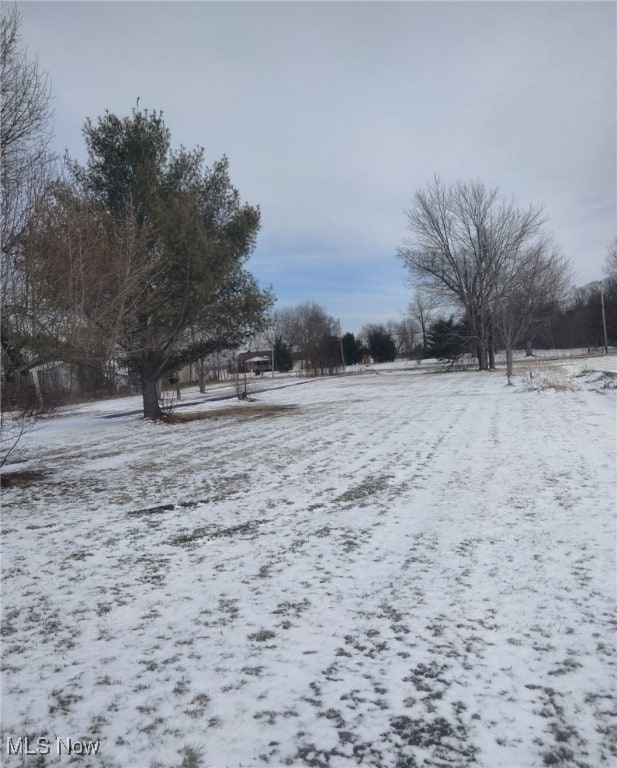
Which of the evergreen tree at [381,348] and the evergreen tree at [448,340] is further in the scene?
the evergreen tree at [381,348]

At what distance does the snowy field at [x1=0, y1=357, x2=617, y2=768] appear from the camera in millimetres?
2328

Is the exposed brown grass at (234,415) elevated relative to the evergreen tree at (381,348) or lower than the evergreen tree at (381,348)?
lower

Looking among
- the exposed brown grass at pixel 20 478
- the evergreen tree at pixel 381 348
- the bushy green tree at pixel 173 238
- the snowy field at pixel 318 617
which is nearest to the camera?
the snowy field at pixel 318 617

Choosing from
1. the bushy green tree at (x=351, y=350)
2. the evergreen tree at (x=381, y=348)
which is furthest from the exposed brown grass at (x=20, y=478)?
the evergreen tree at (x=381, y=348)

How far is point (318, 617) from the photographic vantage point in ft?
11.0

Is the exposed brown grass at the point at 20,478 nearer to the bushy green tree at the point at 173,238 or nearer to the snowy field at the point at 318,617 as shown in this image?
the snowy field at the point at 318,617

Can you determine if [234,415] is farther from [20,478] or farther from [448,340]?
[448,340]

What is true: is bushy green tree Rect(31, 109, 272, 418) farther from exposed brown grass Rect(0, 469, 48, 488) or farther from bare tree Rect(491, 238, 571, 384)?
bare tree Rect(491, 238, 571, 384)

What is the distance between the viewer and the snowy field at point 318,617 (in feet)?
7.64

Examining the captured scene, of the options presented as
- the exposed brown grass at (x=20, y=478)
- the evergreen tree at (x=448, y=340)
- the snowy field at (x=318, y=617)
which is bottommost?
the snowy field at (x=318, y=617)

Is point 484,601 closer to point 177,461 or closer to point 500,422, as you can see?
point 177,461

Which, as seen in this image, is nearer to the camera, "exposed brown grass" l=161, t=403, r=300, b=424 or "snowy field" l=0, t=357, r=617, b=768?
"snowy field" l=0, t=357, r=617, b=768

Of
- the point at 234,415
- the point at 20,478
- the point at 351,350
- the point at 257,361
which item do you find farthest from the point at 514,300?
the point at 257,361

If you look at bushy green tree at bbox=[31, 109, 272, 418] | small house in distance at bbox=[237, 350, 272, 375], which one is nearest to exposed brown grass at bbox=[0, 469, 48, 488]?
bushy green tree at bbox=[31, 109, 272, 418]
